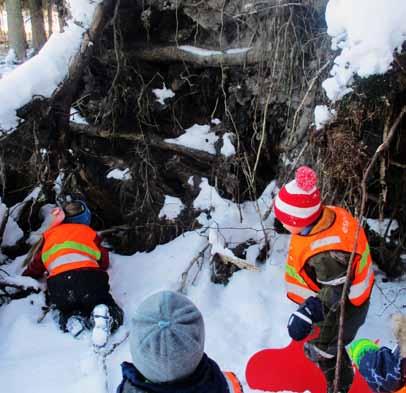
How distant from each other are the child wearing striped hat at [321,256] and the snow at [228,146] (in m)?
1.69

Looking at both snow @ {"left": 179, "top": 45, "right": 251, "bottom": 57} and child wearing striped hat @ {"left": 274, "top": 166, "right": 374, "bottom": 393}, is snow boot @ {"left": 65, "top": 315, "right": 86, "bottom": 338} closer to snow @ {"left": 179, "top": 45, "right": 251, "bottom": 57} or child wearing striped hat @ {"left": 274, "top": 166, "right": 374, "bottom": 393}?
child wearing striped hat @ {"left": 274, "top": 166, "right": 374, "bottom": 393}

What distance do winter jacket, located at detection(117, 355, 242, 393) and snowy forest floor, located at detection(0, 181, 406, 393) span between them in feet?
4.54

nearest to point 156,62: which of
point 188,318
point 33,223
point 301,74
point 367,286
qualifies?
point 301,74

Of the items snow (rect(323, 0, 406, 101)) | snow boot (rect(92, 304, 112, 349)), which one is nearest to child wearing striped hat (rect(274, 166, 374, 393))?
snow (rect(323, 0, 406, 101))

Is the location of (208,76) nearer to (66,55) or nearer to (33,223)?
(66,55)

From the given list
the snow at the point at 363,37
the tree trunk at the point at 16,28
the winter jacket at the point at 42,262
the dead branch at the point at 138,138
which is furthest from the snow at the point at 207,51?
the tree trunk at the point at 16,28

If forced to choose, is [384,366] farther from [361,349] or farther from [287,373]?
[287,373]

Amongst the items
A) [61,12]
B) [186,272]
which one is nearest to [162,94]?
[61,12]

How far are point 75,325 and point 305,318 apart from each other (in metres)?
1.66

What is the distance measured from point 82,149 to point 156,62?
3.62 feet

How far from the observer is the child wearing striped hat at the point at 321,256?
7.82 ft

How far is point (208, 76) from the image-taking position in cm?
426

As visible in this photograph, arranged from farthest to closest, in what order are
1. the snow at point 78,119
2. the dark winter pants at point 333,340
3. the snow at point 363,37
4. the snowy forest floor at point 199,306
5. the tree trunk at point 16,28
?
the tree trunk at point 16,28, the snow at point 78,119, the snowy forest floor at point 199,306, the snow at point 363,37, the dark winter pants at point 333,340

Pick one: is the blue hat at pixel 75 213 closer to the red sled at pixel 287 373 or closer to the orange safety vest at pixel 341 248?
the red sled at pixel 287 373
